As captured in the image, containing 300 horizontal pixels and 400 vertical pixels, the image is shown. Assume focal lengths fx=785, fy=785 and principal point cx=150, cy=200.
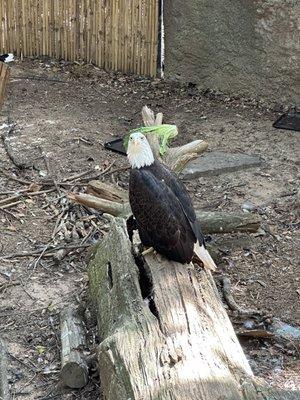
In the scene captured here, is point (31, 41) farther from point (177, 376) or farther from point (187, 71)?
→ point (177, 376)

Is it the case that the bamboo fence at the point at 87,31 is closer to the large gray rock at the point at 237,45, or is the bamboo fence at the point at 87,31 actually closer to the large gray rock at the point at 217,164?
the large gray rock at the point at 237,45

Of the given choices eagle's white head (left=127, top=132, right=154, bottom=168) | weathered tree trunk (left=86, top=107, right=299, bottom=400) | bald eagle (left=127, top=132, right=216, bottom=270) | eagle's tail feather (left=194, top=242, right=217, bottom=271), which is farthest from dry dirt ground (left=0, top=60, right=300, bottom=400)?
eagle's white head (left=127, top=132, right=154, bottom=168)

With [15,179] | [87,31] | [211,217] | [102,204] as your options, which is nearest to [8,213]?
[15,179]

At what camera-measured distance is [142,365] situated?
12.4 ft

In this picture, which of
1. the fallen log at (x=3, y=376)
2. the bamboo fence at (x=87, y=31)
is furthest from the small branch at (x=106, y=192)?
the bamboo fence at (x=87, y=31)

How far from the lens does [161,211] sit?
187 inches

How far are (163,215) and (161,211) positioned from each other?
0.09 feet

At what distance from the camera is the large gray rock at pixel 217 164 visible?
723 cm

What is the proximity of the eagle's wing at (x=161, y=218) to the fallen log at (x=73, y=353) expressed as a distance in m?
0.70

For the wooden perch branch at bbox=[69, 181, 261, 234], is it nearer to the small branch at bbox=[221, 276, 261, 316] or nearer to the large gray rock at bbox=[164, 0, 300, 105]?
the small branch at bbox=[221, 276, 261, 316]

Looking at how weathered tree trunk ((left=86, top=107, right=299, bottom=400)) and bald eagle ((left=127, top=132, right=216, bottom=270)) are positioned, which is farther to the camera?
bald eagle ((left=127, top=132, right=216, bottom=270))

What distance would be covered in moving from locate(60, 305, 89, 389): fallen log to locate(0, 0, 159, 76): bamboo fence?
194 inches

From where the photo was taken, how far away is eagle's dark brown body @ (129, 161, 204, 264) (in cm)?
471

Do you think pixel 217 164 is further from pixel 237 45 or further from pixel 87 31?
pixel 87 31
